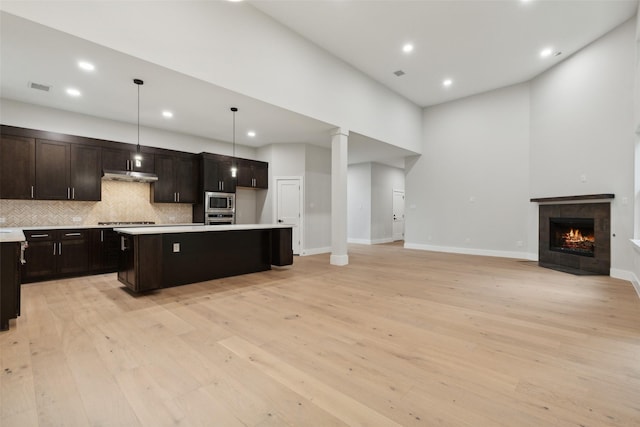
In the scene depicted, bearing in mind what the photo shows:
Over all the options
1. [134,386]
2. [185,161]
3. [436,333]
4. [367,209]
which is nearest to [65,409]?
[134,386]

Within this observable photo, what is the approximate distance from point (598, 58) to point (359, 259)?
6.19 meters

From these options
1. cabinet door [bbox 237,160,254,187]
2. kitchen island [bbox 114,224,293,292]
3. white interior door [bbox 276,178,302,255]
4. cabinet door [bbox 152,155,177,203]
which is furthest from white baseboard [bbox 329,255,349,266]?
cabinet door [bbox 152,155,177,203]

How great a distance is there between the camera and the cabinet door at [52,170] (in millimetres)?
4934

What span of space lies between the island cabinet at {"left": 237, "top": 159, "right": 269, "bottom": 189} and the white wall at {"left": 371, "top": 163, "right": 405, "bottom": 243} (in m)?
4.52

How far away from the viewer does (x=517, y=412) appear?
1615 mm

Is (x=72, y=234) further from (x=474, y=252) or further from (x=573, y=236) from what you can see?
(x=573, y=236)

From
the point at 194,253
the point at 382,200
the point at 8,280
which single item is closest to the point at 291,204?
the point at 194,253

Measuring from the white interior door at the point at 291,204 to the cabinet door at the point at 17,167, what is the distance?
4.85m

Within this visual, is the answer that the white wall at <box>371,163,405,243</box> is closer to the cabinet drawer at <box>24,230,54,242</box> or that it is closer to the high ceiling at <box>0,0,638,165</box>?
the high ceiling at <box>0,0,638,165</box>

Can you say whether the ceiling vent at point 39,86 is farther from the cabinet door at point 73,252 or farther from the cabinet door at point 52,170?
the cabinet door at point 73,252

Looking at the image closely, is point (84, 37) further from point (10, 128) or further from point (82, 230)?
point (82, 230)

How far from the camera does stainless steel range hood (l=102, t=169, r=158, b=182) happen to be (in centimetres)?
546

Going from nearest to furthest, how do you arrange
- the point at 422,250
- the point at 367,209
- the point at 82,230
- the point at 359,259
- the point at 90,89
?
the point at 90,89 < the point at 82,230 < the point at 359,259 < the point at 422,250 < the point at 367,209

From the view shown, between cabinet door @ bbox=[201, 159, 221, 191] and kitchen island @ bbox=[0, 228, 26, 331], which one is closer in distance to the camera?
kitchen island @ bbox=[0, 228, 26, 331]
